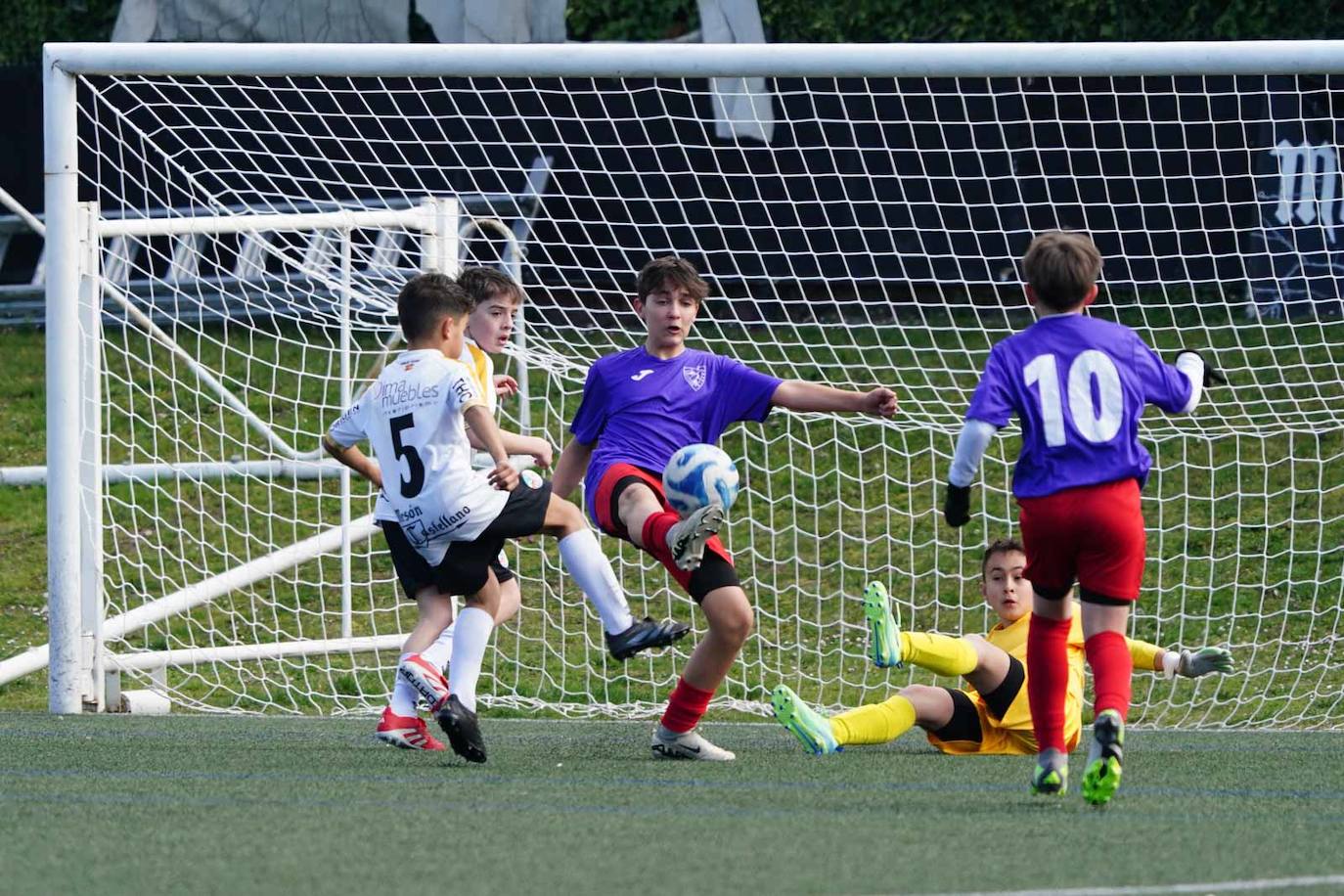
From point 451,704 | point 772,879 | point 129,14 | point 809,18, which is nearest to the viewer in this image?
point 772,879

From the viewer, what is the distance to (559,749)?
5922 millimetres

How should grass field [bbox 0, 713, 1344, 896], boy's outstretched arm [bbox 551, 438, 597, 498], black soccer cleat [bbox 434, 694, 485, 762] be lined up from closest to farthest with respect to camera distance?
grass field [bbox 0, 713, 1344, 896] < black soccer cleat [bbox 434, 694, 485, 762] < boy's outstretched arm [bbox 551, 438, 597, 498]

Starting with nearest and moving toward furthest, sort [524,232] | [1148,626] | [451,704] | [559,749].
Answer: [451,704] → [559,749] → [1148,626] → [524,232]

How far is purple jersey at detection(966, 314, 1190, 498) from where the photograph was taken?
4707 millimetres

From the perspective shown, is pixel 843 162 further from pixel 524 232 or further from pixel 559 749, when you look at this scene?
pixel 559 749

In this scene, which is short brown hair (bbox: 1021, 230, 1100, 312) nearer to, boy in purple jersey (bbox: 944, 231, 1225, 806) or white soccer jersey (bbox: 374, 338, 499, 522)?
boy in purple jersey (bbox: 944, 231, 1225, 806)

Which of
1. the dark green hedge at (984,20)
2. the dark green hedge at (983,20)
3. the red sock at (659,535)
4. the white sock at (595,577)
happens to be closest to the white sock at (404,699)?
the white sock at (595,577)

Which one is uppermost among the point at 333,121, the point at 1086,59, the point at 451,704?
the point at 333,121

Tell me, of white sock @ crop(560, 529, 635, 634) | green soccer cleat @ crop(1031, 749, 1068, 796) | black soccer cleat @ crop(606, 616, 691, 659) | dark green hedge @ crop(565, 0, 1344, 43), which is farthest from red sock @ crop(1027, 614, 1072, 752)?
dark green hedge @ crop(565, 0, 1344, 43)

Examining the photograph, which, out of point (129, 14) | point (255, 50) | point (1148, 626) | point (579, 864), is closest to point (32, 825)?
point (579, 864)

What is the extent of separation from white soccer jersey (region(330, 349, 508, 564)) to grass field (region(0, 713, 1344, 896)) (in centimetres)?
67

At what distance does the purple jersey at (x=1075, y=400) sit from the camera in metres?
4.71

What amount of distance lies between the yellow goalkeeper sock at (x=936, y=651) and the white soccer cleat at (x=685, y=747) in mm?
594

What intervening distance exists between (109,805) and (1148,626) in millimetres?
5895
